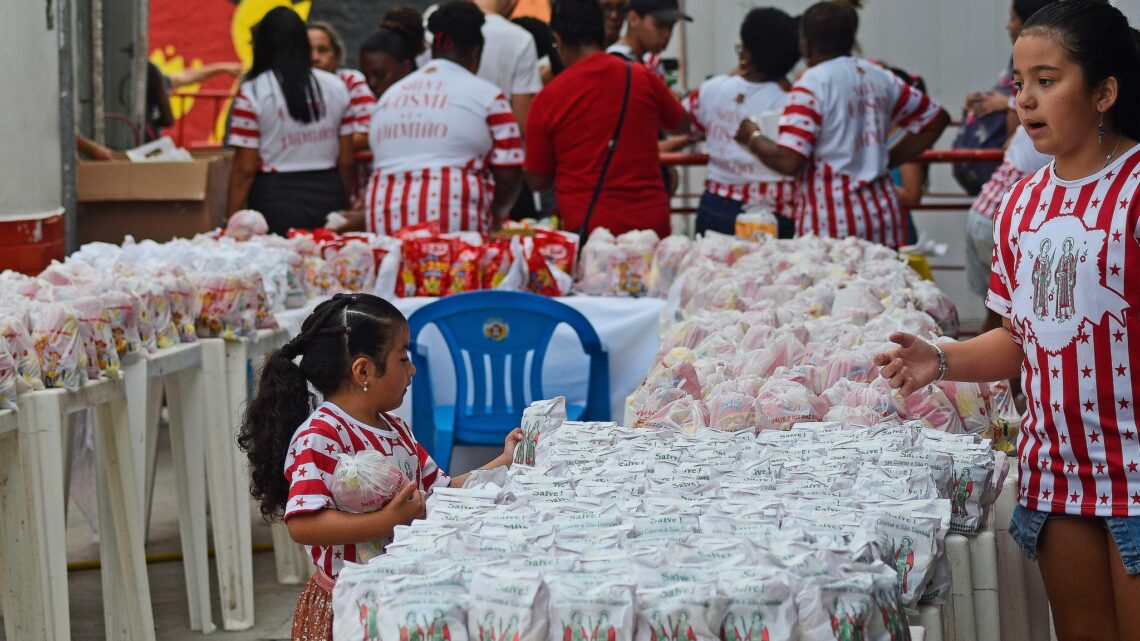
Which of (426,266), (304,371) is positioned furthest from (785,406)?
(426,266)

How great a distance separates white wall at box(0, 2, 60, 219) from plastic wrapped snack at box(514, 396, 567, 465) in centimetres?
361

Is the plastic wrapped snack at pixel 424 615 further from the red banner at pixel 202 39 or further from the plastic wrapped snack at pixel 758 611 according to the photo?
the red banner at pixel 202 39

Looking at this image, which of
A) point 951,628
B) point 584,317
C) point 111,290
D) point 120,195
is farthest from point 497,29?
point 951,628

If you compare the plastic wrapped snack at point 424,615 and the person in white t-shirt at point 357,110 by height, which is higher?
the person in white t-shirt at point 357,110

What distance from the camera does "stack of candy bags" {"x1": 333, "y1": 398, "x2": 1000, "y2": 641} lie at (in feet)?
5.09

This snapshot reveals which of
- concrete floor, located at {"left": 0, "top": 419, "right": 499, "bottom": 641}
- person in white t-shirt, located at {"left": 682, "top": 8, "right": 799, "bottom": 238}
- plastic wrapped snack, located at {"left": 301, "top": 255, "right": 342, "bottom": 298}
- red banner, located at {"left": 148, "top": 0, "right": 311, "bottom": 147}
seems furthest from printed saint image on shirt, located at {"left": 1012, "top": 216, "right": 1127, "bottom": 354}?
red banner, located at {"left": 148, "top": 0, "right": 311, "bottom": 147}

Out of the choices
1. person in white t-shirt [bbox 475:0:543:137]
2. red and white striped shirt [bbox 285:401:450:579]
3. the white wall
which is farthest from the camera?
person in white t-shirt [bbox 475:0:543:137]

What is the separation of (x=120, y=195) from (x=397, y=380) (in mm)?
4419

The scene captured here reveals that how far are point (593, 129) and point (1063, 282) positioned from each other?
3.75 m

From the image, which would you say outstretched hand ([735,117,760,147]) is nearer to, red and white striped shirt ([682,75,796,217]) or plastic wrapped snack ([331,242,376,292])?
red and white striped shirt ([682,75,796,217])

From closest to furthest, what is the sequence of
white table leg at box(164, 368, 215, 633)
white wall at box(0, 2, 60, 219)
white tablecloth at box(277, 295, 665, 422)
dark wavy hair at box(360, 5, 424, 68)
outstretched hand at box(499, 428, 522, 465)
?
outstretched hand at box(499, 428, 522, 465), white table leg at box(164, 368, 215, 633), white tablecloth at box(277, 295, 665, 422), white wall at box(0, 2, 60, 219), dark wavy hair at box(360, 5, 424, 68)

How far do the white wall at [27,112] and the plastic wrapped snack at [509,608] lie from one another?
14.7ft

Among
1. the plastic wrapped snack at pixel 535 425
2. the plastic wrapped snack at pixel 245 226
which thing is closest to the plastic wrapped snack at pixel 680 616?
the plastic wrapped snack at pixel 535 425

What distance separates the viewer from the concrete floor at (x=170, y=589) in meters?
4.82
